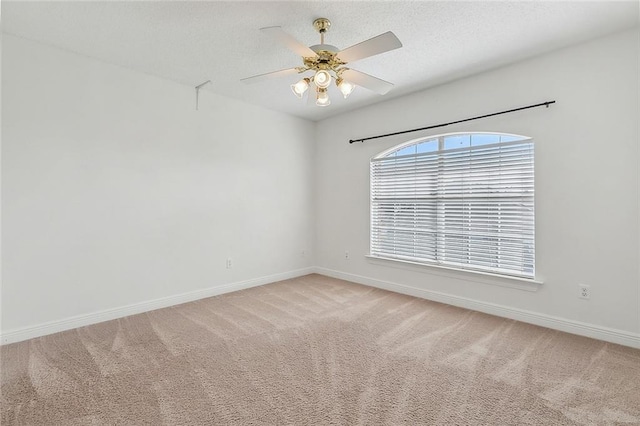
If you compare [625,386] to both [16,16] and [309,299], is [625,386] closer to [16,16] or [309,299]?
[309,299]

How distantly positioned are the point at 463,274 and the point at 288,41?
10.1 feet

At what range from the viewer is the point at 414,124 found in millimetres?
3982

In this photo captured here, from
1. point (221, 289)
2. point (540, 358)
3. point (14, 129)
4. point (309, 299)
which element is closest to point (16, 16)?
point (14, 129)

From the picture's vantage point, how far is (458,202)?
12.0ft

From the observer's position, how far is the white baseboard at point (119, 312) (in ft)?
8.79

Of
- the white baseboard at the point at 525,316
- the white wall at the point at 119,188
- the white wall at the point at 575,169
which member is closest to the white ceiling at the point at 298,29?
the white wall at the point at 575,169

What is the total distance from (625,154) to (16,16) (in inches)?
201

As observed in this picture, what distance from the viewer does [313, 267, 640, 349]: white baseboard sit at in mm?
2614

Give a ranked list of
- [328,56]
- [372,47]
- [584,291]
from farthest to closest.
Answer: [584,291] < [328,56] < [372,47]

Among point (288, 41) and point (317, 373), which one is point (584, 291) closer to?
point (317, 373)

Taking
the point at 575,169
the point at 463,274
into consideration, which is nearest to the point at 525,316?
the point at 463,274

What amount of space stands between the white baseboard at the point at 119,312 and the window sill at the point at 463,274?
5.77 ft

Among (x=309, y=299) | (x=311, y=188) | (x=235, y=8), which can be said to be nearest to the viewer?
(x=235, y=8)

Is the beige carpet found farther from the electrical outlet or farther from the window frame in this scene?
the window frame
